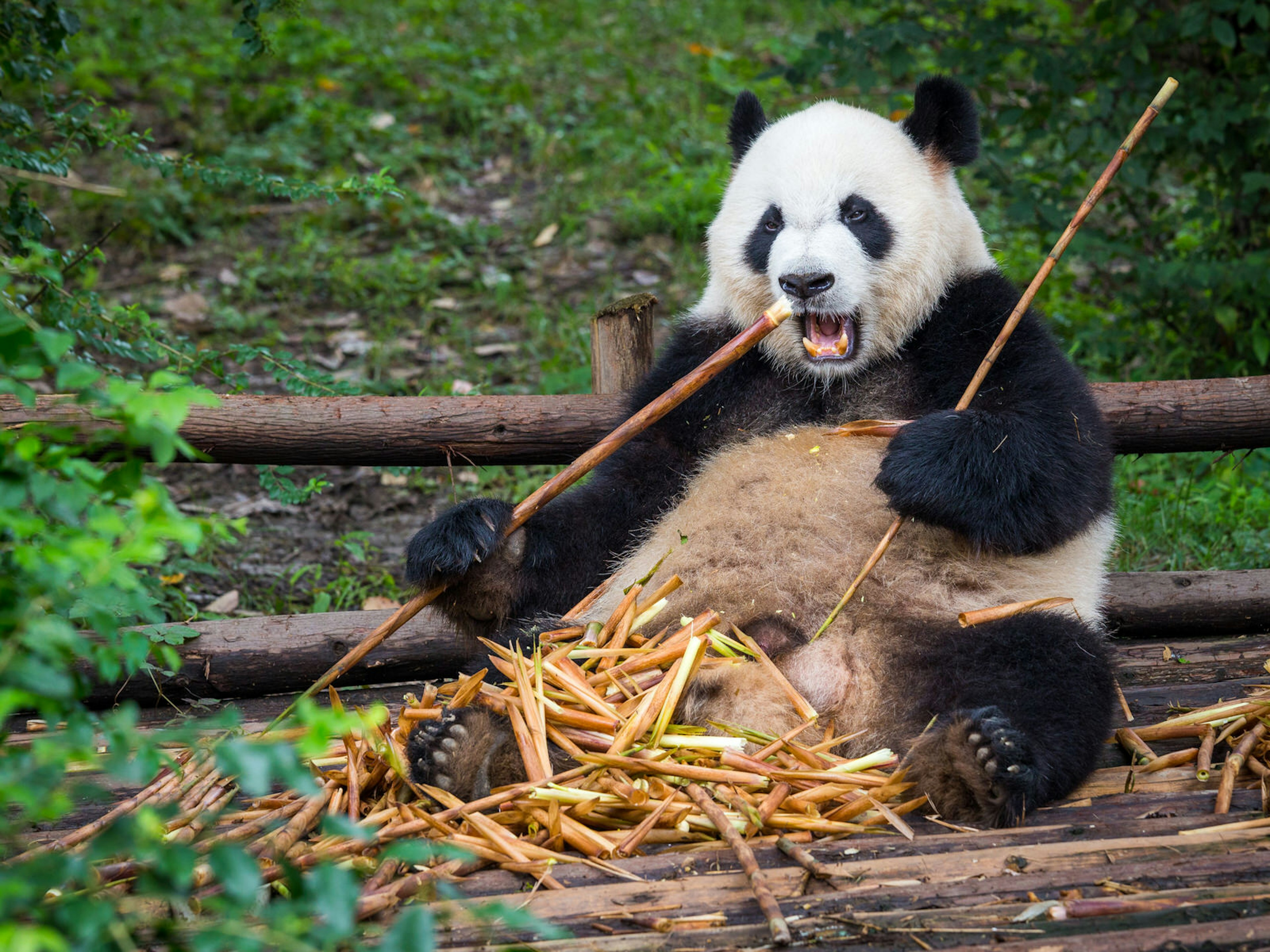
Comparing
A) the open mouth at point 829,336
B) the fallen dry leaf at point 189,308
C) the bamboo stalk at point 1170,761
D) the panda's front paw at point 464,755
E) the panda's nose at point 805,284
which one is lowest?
the bamboo stalk at point 1170,761

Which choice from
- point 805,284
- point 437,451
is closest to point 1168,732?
point 805,284

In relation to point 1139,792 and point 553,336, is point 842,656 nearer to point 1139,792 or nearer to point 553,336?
point 1139,792

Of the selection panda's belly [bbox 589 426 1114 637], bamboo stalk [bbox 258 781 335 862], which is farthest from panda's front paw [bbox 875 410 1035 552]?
bamboo stalk [bbox 258 781 335 862]

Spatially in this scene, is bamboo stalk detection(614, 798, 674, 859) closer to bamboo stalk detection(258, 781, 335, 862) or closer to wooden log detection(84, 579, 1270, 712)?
bamboo stalk detection(258, 781, 335, 862)

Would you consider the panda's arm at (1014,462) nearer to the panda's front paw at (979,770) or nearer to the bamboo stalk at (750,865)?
the panda's front paw at (979,770)

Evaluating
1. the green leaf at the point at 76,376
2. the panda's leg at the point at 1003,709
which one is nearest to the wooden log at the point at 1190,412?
the panda's leg at the point at 1003,709

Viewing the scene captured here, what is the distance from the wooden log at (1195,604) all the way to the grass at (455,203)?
2.48 feet

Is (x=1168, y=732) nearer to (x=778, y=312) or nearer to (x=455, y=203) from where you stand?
(x=778, y=312)

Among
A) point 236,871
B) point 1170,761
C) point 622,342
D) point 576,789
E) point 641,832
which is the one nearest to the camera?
point 236,871

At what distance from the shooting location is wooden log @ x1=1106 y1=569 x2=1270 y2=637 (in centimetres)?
371

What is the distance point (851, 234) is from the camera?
3.23m

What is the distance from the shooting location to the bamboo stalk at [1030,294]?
2.76 m

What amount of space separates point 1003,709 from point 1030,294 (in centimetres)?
104

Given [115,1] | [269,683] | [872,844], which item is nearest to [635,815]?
A: [872,844]
